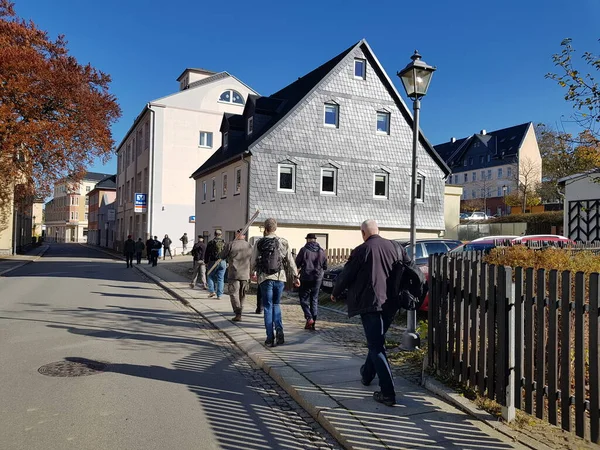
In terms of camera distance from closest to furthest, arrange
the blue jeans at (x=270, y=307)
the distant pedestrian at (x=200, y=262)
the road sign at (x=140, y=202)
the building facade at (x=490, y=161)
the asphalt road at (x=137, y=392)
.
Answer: the asphalt road at (x=137, y=392), the blue jeans at (x=270, y=307), the distant pedestrian at (x=200, y=262), the road sign at (x=140, y=202), the building facade at (x=490, y=161)

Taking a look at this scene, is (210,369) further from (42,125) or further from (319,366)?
(42,125)

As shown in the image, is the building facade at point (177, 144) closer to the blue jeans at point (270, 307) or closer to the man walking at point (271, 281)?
the man walking at point (271, 281)

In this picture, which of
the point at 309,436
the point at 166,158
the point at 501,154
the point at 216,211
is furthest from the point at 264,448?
the point at 501,154

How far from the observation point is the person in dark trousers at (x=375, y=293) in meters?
4.83

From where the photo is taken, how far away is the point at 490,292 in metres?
4.62

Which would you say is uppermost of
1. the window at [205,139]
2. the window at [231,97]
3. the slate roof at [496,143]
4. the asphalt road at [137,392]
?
the slate roof at [496,143]

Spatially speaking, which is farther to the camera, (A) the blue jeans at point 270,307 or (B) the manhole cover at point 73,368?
(A) the blue jeans at point 270,307

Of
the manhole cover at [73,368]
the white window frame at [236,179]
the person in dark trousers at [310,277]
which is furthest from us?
the white window frame at [236,179]

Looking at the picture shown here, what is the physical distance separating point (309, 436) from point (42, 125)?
981 inches

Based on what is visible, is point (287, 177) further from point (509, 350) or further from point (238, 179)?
point (509, 350)

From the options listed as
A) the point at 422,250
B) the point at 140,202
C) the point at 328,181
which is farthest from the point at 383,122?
the point at 140,202

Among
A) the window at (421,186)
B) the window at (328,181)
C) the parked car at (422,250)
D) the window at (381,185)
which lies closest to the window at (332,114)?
the window at (328,181)

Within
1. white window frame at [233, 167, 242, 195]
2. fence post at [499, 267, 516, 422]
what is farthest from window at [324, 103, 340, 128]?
fence post at [499, 267, 516, 422]

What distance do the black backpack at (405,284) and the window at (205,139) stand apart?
1451 inches
